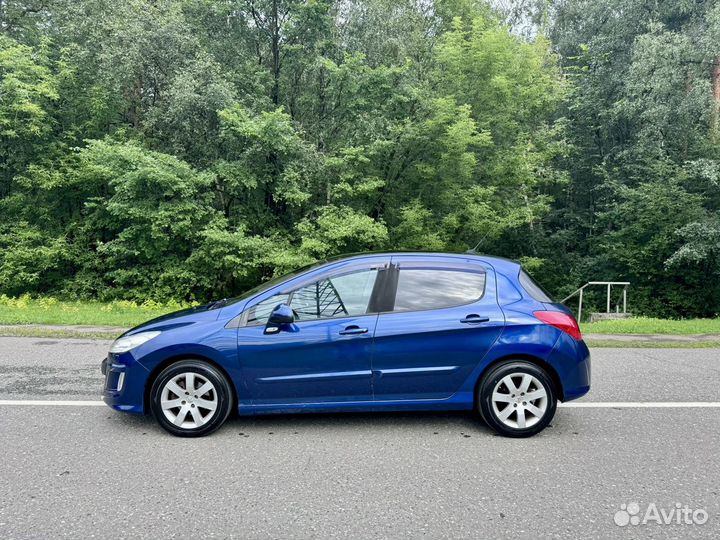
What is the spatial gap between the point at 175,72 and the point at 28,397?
14.0 meters

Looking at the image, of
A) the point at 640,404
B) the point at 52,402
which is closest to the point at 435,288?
the point at 640,404

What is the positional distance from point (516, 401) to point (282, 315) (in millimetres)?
2102

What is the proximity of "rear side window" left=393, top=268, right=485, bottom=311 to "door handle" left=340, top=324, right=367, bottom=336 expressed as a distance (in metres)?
0.36

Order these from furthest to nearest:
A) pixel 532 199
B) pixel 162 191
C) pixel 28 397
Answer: pixel 532 199
pixel 162 191
pixel 28 397


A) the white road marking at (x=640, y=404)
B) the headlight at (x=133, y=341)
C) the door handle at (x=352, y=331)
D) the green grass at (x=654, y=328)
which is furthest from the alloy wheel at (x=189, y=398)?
the green grass at (x=654, y=328)

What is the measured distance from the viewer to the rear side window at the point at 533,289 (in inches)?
183

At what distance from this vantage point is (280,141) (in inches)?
630

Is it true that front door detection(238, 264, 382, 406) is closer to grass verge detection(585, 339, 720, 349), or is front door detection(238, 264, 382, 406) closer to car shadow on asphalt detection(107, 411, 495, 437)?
car shadow on asphalt detection(107, 411, 495, 437)

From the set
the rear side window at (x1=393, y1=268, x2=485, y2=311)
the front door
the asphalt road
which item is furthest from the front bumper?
the rear side window at (x1=393, y1=268, x2=485, y2=311)

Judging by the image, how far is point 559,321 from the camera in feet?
14.7

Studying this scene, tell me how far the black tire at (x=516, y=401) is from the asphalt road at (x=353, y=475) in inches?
5.9

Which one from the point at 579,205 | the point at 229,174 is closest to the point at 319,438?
the point at 229,174

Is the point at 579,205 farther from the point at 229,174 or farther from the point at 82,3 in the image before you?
the point at 82,3

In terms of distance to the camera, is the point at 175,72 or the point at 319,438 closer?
the point at 319,438
